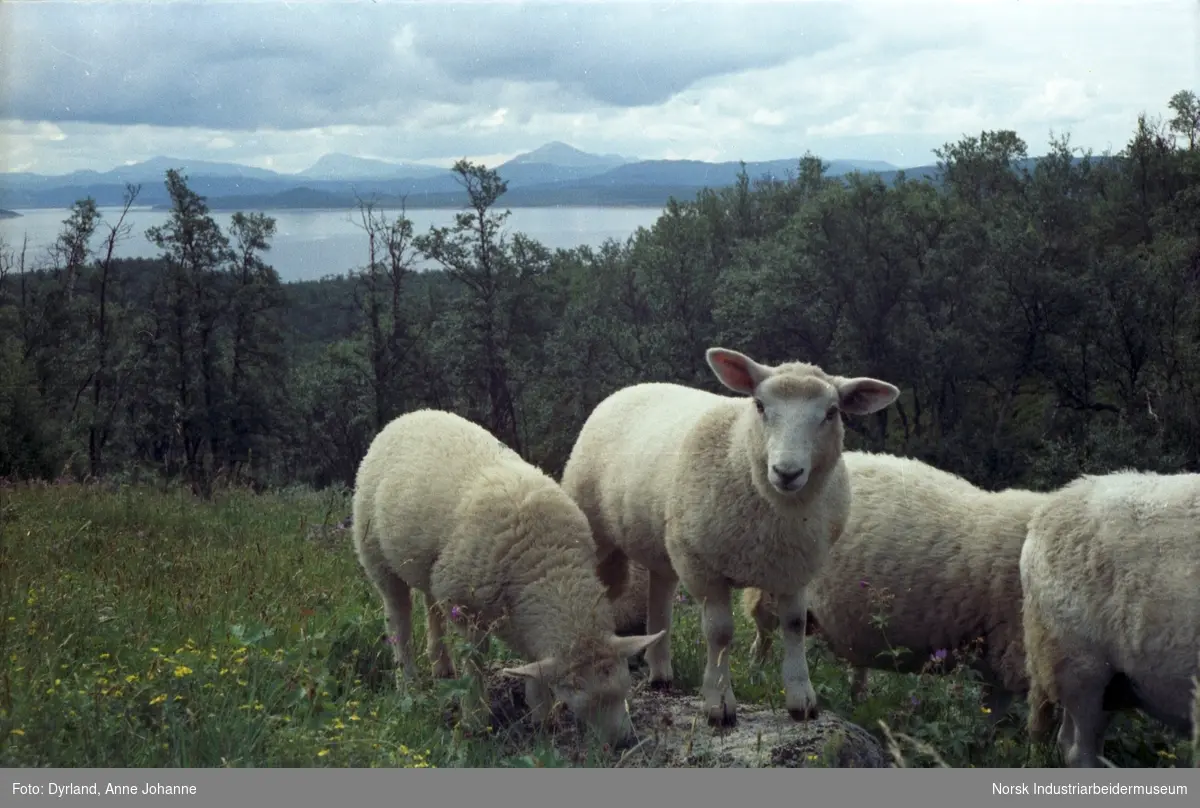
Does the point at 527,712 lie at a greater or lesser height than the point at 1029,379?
greater

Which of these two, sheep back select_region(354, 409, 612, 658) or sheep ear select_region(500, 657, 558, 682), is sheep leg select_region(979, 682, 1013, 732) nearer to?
sheep back select_region(354, 409, 612, 658)

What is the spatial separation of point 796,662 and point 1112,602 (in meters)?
1.65

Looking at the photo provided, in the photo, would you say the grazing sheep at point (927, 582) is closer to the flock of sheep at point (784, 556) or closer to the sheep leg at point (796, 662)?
the flock of sheep at point (784, 556)

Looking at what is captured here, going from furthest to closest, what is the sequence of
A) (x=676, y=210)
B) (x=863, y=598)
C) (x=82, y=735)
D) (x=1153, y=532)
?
(x=676, y=210)
(x=863, y=598)
(x=1153, y=532)
(x=82, y=735)

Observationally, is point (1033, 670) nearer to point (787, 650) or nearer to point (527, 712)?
point (787, 650)

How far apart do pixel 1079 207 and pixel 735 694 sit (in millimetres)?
44358

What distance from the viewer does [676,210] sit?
121ft

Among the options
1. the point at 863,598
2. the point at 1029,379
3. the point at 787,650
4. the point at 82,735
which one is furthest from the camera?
the point at 1029,379

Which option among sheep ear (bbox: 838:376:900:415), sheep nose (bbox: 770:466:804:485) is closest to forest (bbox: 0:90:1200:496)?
sheep ear (bbox: 838:376:900:415)

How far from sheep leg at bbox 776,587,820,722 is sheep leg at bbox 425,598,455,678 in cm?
201

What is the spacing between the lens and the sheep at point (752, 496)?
5.53 m

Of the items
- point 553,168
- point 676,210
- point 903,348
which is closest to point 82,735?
point 553,168

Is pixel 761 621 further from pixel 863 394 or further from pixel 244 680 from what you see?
pixel 244 680

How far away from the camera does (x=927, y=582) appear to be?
268 inches
